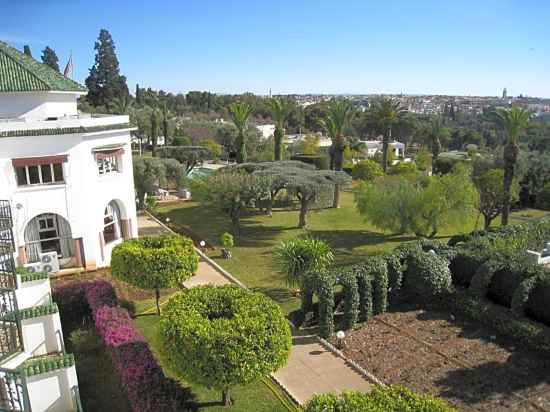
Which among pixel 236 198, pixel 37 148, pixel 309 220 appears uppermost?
pixel 37 148

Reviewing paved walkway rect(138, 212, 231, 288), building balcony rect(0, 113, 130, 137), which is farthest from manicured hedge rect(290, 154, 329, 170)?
building balcony rect(0, 113, 130, 137)

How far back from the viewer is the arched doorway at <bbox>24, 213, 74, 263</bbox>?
20606 mm

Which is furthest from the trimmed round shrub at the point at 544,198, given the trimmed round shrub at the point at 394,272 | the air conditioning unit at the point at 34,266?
the air conditioning unit at the point at 34,266

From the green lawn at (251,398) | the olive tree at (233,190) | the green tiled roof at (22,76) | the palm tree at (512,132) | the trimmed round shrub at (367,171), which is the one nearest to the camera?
the green lawn at (251,398)

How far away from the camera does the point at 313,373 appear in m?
13.8

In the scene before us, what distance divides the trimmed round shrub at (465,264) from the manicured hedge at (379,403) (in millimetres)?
11506

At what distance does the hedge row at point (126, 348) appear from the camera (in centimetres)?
1057

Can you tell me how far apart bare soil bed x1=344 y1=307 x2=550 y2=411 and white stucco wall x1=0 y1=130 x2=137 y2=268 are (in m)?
13.1

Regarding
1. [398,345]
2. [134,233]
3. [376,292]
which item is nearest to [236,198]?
[134,233]

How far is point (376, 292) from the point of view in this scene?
17.3m

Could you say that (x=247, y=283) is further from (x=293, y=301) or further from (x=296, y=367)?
(x=296, y=367)

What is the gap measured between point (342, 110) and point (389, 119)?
10838 millimetres

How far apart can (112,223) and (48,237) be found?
3237 mm

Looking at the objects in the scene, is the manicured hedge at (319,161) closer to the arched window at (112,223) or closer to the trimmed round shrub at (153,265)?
the arched window at (112,223)
